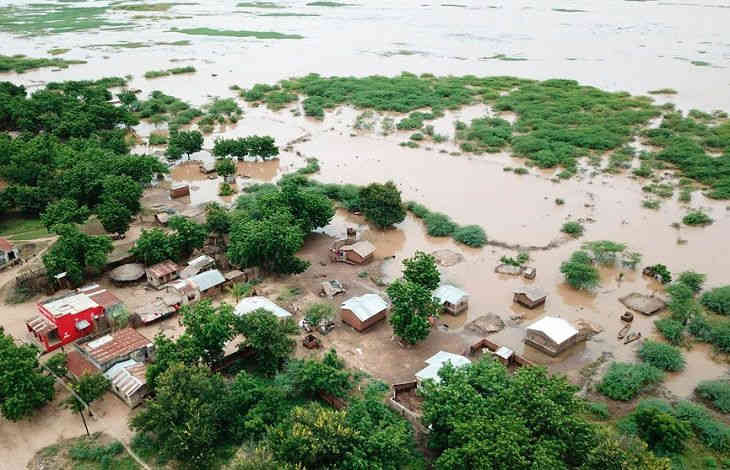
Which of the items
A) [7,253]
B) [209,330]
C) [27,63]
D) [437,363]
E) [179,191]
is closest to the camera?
[209,330]

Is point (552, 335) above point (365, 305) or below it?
above

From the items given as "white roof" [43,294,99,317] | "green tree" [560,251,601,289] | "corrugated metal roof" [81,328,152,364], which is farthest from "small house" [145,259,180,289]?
"green tree" [560,251,601,289]

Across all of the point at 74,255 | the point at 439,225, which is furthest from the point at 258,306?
the point at 439,225

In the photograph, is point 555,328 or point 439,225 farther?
A: point 439,225

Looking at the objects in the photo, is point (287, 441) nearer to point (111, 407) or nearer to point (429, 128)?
point (111, 407)

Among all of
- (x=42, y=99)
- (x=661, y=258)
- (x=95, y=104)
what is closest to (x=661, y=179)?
(x=661, y=258)

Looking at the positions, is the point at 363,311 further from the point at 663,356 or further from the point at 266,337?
the point at 663,356

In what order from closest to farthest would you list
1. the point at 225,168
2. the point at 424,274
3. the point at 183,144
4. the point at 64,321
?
the point at 64,321 → the point at 424,274 → the point at 225,168 → the point at 183,144

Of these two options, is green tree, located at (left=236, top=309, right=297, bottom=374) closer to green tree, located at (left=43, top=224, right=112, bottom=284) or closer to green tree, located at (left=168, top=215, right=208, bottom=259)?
green tree, located at (left=168, top=215, right=208, bottom=259)
